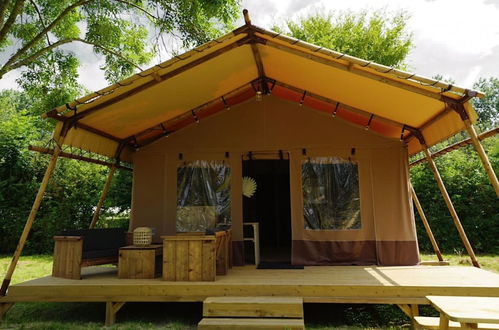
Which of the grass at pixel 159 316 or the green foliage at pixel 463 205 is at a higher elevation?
the green foliage at pixel 463 205

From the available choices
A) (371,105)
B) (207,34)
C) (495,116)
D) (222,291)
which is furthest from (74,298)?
(495,116)

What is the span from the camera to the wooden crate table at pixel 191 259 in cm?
430

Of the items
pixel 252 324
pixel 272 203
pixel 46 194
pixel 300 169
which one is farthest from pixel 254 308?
pixel 46 194

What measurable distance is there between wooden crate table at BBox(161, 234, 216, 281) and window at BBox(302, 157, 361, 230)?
2014 millimetres

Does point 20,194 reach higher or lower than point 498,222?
higher

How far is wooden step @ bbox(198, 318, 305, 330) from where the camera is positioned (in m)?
3.30

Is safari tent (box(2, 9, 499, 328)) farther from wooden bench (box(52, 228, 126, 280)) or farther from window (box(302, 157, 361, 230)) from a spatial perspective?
wooden bench (box(52, 228, 126, 280))

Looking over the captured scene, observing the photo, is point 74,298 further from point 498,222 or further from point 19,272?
point 498,222

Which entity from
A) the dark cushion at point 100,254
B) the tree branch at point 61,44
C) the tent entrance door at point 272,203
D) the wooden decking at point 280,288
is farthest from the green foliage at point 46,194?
the wooden decking at point 280,288

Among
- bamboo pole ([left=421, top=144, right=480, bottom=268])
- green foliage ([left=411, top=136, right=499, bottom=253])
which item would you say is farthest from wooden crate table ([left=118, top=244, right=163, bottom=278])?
green foliage ([left=411, top=136, right=499, bottom=253])

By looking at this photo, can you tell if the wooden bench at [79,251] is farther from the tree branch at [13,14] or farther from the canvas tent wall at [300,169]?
the tree branch at [13,14]

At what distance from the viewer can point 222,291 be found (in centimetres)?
405

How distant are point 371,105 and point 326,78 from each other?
0.96 metres

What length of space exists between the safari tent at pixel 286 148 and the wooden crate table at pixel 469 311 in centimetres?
268
